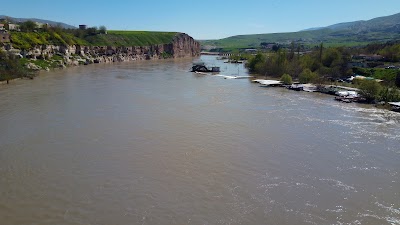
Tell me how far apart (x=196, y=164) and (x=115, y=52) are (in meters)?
70.7

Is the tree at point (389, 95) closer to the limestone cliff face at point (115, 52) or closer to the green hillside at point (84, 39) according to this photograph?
the limestone cliff face at point (115, 52)

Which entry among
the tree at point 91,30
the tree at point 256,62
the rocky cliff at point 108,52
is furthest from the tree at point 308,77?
the tree at point 91,30

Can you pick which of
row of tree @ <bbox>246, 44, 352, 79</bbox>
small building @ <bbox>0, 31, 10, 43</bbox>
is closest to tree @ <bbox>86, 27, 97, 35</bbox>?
small building @ <bbox>0, 31, 10, 43</bbox>

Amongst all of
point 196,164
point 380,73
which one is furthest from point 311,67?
point 196,164

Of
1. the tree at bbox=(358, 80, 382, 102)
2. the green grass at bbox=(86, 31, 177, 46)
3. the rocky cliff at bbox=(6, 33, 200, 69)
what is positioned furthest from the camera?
the green grass at bbox=(86, 31, 177, 46)

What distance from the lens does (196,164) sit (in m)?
14.9

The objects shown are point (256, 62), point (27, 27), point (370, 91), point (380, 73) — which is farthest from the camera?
point (27, 27)

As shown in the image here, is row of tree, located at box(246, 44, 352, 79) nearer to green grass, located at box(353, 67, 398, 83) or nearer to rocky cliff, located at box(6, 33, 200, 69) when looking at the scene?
green grass, located at box(353, 67, 398, 83)

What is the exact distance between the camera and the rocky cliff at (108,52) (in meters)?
56.5

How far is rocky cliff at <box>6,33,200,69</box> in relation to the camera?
185 feet

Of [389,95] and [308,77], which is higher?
[308,77]

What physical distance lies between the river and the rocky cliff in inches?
1215

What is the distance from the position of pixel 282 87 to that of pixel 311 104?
34.9 feet

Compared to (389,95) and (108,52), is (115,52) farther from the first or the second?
(389,95)
